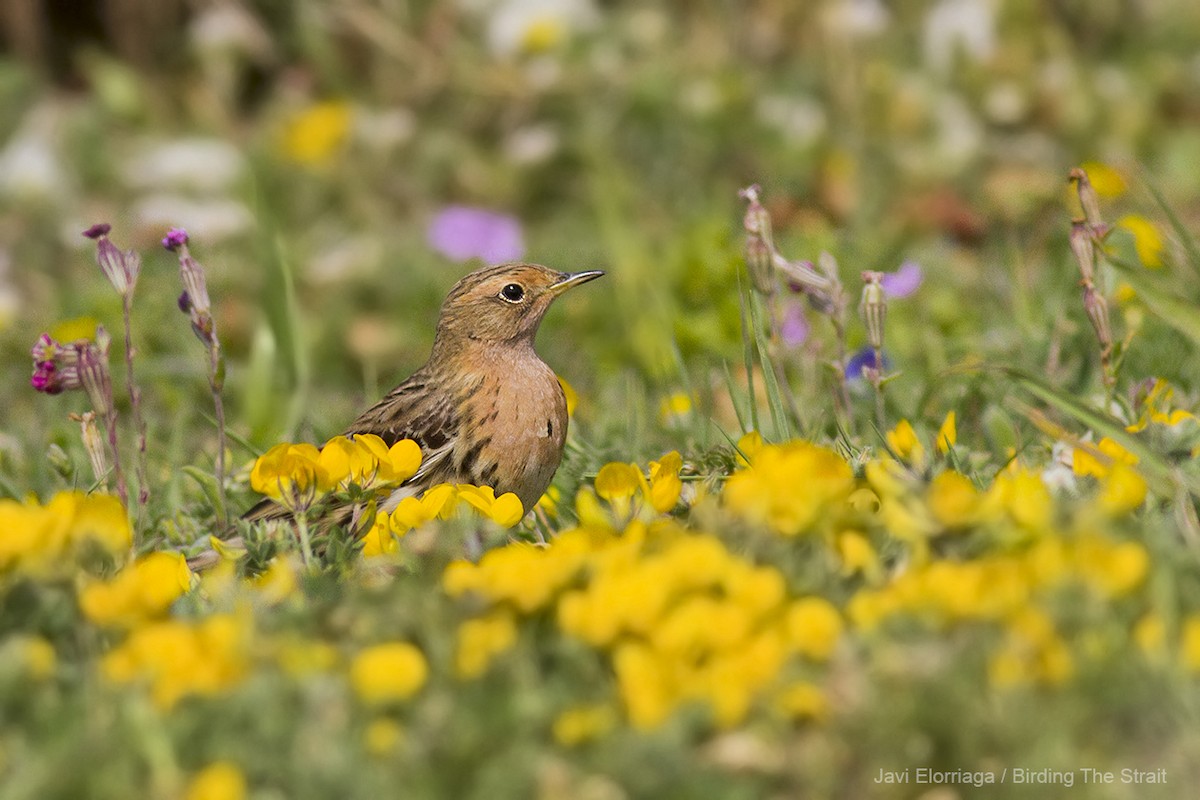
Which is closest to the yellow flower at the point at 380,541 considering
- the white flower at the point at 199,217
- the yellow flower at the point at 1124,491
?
the yellow flower at the point at 1124,491

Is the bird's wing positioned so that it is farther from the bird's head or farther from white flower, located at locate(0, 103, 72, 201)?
white flower, located at locate(0, 103, 72, 201)

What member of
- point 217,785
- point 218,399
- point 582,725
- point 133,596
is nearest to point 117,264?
point 218,399

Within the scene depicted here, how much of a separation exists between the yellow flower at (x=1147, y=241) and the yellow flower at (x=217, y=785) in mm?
3527

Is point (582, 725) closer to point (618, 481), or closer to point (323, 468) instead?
point (618, 481)

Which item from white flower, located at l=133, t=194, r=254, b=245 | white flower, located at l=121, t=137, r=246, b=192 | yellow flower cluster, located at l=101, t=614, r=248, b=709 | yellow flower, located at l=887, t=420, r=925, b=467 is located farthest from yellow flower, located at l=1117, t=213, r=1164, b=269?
white flower, located at l=121, t=137, r=246, b=192

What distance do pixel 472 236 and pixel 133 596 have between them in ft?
16.0

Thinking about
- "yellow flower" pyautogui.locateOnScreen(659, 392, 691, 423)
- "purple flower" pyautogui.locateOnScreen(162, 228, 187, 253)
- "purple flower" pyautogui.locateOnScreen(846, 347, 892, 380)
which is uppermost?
"purple flower" pyautogui.locateOnScreen(162, 228, 187, 253)

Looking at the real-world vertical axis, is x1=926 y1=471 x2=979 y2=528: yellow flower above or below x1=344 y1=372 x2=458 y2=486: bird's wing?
above

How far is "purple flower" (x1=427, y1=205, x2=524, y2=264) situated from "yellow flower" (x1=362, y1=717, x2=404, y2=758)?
4904 mm

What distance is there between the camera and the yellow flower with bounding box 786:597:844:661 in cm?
257

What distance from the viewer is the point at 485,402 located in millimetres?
4215

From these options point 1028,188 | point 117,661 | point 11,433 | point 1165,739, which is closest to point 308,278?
point 11,433

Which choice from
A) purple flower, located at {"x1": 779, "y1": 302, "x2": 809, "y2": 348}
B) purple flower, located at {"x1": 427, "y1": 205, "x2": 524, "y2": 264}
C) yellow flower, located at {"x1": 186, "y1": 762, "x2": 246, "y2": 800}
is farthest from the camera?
purple flower, located at {"x1": 427, "y1": 205, "x2": 524, "y2": 264}

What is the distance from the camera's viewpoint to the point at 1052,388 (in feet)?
11.7
